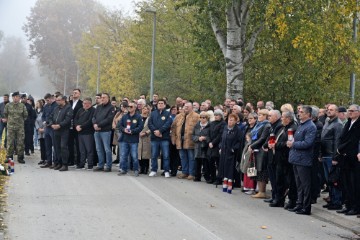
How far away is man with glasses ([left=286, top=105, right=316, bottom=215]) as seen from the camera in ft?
39.2

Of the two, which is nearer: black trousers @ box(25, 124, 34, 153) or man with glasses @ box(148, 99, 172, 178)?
man with glasses @ box(148, 99, 172, 178)

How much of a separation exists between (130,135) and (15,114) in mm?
4166

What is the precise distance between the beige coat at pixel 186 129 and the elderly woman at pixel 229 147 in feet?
5.80

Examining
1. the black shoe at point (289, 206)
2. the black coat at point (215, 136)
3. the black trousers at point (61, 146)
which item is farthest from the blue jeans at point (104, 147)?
the black shoe at point (289, 206)

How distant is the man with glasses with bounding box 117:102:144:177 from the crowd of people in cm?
3

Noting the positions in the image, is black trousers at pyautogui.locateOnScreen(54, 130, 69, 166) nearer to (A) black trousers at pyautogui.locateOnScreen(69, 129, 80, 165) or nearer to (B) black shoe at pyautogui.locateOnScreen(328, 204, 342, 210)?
(A) black trousers at pyautogui.locateOnScreen(69, 129, 80, 165)

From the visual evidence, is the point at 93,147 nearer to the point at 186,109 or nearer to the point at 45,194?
the point at 186,109

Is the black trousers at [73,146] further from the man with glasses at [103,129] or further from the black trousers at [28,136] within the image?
the black trousers at [28,136]

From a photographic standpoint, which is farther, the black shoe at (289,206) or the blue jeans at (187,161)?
the blue jeans at (187,161)

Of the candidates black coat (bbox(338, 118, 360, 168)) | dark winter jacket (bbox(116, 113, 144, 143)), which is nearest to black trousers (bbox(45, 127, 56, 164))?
dark winter jacket (bbox(116, 113, 144, 143))

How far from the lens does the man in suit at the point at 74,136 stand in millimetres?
18172

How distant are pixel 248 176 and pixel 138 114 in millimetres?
4166

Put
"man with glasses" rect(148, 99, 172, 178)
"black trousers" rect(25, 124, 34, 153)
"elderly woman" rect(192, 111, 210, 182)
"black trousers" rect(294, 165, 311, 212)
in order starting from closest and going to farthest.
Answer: "black trousers" rect(294, 165, 311, 212) < "elderly woman" rect(192, 111, 210, 182) < "man with glasses" rect(148, 99, 172, 178) < "black trousers" rect(25, 124, 34, 153)

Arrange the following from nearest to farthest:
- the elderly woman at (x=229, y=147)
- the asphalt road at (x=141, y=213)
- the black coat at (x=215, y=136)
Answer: the asphalt road at (x=141, y=213), the elderly woman at (x=229, y=147), the black coat at (x=215, y=136)
